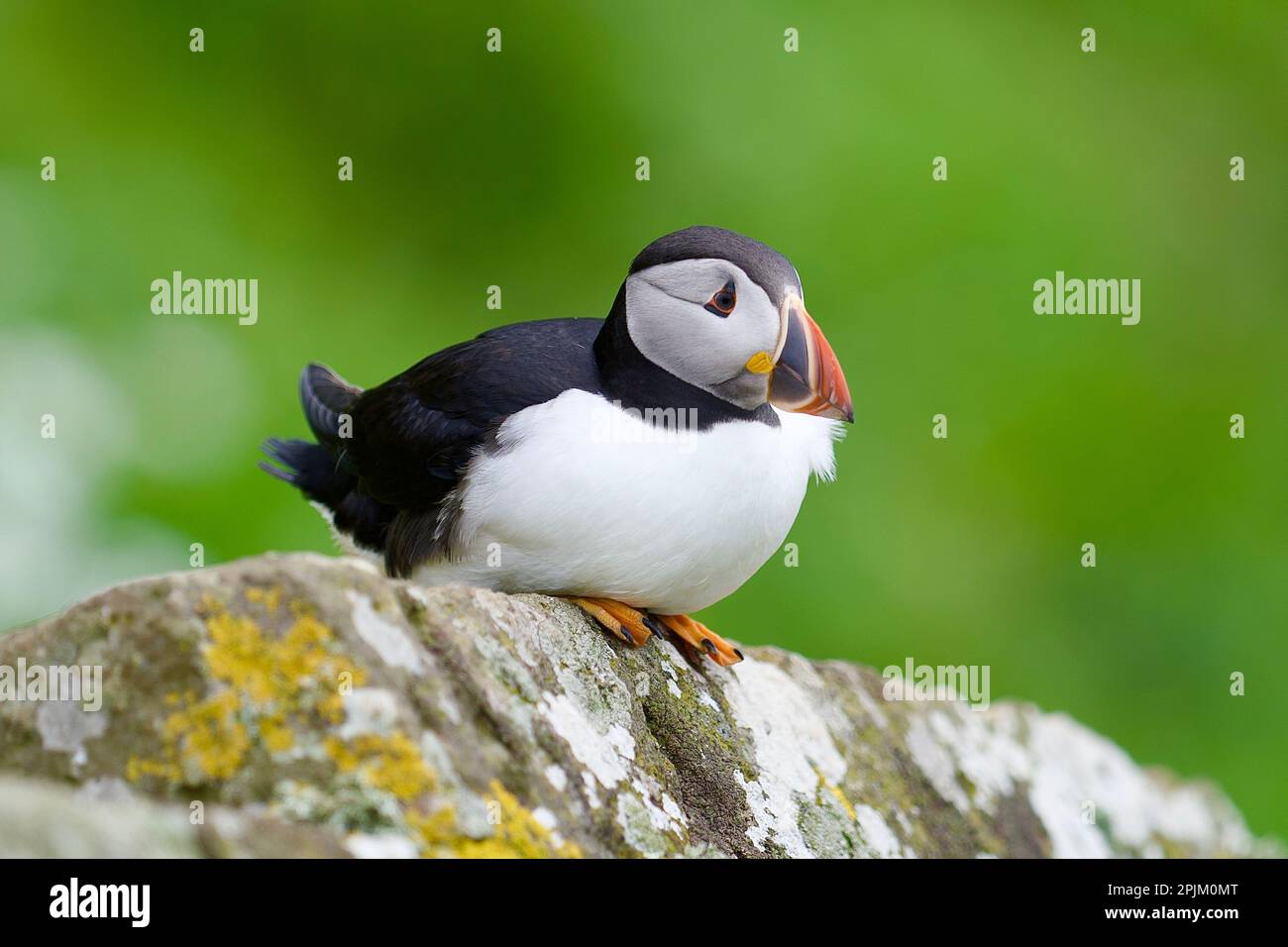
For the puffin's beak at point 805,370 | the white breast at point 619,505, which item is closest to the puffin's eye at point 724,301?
the puffin's beak at point 805,370

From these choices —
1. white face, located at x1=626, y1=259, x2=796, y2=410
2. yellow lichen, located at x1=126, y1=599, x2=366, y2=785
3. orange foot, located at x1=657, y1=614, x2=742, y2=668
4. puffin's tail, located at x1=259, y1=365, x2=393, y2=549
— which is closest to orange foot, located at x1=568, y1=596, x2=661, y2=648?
orange foot, located at x1=657, y1=614, x2=742, y2=668

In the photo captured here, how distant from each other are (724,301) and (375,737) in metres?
1.71

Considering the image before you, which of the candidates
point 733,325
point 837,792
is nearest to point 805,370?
point 733,325

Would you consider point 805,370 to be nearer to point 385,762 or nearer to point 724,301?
point 724,301

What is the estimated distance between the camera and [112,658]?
2.71 m

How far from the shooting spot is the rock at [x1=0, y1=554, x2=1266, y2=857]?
2.58 metres

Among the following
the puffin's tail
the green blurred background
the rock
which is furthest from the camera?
the green blurred background

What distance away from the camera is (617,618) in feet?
12.7

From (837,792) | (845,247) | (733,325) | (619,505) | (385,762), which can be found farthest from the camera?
(845,247)

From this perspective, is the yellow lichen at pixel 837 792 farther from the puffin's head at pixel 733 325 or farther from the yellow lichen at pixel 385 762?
the yellow lichen at pixel 385 762

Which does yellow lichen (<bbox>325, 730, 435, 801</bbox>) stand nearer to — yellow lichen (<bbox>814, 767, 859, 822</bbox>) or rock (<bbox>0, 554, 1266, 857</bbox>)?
rock (<bbox>0, 554, 1266, 857</bbox>)

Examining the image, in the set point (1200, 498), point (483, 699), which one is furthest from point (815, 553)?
point (483, 699)

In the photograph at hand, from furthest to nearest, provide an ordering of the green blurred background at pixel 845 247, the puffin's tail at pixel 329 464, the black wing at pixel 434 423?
the green blurred background at pixel 845 247 < the puffin's tail at pixel 329 464 < the black wing at pixel 434 423

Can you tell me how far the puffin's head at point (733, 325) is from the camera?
381cm
